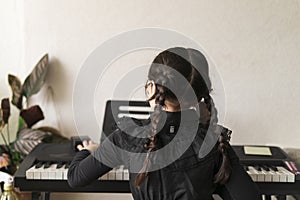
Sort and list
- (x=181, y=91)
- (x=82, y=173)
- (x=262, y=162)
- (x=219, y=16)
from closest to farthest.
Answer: (x=181, y=91) → (x=82, y=173) → (x=262, y=162) → (x=219, y=16)

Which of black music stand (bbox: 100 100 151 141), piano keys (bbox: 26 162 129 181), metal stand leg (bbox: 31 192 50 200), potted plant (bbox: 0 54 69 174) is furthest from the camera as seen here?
potted plant (bbox: 0 54 69 174)

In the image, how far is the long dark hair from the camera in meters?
1.45

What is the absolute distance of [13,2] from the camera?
2.73 m

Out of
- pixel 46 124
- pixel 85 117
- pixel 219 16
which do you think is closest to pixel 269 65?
pixel 219 16

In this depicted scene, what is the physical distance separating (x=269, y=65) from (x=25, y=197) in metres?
1.35

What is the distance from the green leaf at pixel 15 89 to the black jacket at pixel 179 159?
126 centimetres

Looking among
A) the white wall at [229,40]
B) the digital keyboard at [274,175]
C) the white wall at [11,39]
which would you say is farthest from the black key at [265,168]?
the white wall at [11,39]

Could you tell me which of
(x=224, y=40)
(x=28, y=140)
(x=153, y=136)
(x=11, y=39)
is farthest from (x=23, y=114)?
(x=153, y=136)

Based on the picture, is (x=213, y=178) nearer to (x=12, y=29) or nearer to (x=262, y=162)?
(x=262, y=162)

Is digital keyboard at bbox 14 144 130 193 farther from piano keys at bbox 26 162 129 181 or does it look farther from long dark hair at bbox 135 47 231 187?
long dark hair at bbox 135 47 231 187

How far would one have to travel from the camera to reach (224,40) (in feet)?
8.73

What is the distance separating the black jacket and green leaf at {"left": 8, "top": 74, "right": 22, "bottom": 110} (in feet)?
4.14

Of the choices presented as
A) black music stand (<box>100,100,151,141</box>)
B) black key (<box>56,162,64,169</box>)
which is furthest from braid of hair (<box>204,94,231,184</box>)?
black music stand (<box>100,100,151,141</box>)

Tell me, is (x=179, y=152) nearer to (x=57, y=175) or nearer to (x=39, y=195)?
(x=57, y=175)
